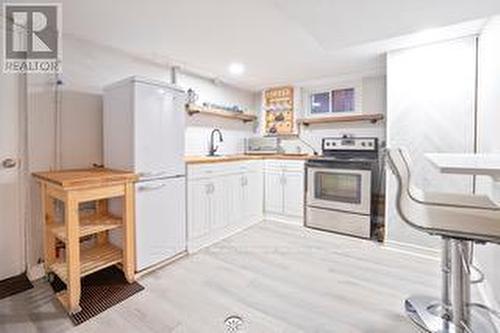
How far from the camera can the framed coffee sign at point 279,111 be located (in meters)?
4.41

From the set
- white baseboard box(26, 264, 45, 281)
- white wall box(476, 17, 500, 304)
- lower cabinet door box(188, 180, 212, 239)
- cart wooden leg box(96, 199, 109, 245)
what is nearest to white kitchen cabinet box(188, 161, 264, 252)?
lower cabinet door box(188, 180, 212, 239)

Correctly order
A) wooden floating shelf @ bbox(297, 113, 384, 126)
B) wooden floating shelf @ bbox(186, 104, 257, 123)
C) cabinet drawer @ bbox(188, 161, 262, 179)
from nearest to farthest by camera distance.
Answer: cabinet drawer @ bbox(188, 161, 262, 179) < wooden floating shelf @ bbox(186, 104, 257, 123) < wooden floating shelf @ bbox(297, 113, 384, 126)

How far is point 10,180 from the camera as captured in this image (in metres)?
2.20

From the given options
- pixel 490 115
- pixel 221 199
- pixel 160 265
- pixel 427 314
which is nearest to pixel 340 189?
pixel 221 199

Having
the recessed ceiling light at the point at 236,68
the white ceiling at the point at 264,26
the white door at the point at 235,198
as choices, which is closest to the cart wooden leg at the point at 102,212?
the white door at the point at 235,198

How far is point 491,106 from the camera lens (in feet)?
6.36

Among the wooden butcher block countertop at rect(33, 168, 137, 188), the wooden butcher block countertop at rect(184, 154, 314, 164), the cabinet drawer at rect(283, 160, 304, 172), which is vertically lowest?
the wooden butcher block countertop at rect(33, 168, 137, 188)

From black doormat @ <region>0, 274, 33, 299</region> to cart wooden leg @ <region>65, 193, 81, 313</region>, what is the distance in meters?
0.62

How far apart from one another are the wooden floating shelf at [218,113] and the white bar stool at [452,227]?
8.74ft

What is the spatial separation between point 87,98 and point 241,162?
181 cm

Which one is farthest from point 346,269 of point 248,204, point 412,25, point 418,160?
point 412,25

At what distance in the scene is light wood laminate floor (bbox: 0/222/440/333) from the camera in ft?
5.51

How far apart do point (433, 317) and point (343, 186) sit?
179 centimetres

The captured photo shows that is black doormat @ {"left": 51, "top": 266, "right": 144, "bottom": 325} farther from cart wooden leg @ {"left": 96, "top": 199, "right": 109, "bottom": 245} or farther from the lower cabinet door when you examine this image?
the lower cabinet door
